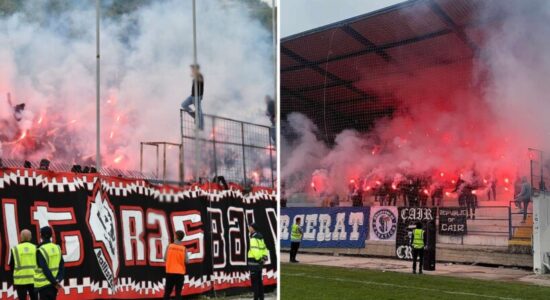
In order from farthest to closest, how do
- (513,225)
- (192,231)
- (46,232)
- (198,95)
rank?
(513,225) < (46,232) < (198,95) < (192,231)

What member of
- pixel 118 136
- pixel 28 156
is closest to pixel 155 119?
pixel 118 136

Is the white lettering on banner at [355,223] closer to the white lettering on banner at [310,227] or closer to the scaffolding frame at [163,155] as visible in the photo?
the white lettering on banner at [310,227]

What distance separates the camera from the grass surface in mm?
8242

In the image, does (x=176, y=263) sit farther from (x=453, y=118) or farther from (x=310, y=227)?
(x=453, y=118)

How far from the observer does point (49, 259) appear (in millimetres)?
4754

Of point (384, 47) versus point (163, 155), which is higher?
point (384, 47)

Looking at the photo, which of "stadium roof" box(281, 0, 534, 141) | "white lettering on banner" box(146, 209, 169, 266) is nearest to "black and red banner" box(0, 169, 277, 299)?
"white lettering on banner" box(146, 209, 169, 266)

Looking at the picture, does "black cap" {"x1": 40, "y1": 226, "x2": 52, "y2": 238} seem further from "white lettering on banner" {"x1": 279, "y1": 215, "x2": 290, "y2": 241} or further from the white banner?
"white lettering on banner" {"x1": 279, "y1": 215, "x2": 290, "y2": 241}

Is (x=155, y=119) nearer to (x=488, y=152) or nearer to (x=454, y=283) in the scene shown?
(x=454, y=283)

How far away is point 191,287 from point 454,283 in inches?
277

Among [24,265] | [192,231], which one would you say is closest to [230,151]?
[192,231]

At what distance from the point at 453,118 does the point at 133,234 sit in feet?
49.5

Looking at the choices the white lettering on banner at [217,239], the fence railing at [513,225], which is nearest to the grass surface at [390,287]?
the fence railing at [513,225]

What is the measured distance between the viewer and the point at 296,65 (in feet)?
52.0
